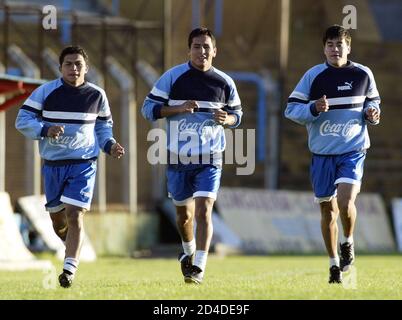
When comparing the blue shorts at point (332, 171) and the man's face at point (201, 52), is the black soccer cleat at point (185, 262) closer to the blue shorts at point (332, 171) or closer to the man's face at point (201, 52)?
the blue shorts at point (332, 171)

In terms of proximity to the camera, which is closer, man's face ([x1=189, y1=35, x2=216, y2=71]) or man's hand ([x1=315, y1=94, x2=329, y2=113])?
man's hand ([x1=315, y1=94, x2=329, y2=113])

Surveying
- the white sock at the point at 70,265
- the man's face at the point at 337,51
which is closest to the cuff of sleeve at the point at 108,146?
the white sock at the point at 70,265

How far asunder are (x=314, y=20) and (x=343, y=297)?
25.6m

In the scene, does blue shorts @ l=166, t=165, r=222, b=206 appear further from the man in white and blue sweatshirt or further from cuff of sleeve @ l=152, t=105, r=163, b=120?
the man in white and blue sweatshirt

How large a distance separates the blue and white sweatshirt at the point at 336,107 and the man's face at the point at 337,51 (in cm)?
6

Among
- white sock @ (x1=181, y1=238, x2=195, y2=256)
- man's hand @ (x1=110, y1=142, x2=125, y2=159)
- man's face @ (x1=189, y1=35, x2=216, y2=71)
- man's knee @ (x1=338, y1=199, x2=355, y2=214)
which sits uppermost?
man's face @ (x1=189, y1=35, x2=216, y2=71)

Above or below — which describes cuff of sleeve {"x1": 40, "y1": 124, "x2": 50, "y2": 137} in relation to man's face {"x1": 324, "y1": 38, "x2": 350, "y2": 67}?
below

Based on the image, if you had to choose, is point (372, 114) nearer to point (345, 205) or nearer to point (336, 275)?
point (345, 205)

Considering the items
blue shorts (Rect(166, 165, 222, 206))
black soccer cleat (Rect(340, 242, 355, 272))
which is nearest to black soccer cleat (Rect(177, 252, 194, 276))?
blue shorts (Rect(166, 165, 222, 206))

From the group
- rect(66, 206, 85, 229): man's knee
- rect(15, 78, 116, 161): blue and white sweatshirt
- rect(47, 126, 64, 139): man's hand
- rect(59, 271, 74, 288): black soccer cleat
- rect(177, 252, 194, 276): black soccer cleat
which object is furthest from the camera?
rect(177, 252, 194, 276): black soccer cleat

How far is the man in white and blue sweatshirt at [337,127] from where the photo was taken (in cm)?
1446

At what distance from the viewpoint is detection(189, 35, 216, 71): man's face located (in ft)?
47.6

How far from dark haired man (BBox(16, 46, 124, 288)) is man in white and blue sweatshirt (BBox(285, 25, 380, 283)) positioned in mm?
1878

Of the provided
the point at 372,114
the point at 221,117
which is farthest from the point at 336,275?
the point at 221,117
